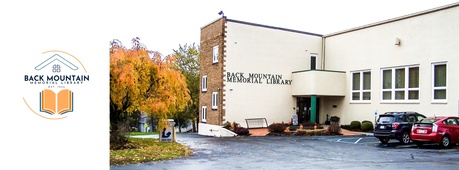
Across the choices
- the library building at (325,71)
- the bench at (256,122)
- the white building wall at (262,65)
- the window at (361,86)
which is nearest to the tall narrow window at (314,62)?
the library building at (325,71)

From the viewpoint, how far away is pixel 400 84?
25.9m

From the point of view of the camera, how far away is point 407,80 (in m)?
25.4

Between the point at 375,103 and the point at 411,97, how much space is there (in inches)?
104

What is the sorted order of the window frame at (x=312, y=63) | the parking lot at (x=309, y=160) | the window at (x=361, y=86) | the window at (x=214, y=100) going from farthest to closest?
the window frame at (x=312, y=63) → the window at (x=214, y=100) → the window at (x=361, y=86) → the parking lot at (x=309, y=160)

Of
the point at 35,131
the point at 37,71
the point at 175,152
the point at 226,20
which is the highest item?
the point at 226,20

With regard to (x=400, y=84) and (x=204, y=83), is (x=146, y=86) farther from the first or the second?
(x=400, y=84)

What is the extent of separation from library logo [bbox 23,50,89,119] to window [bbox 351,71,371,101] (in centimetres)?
2516

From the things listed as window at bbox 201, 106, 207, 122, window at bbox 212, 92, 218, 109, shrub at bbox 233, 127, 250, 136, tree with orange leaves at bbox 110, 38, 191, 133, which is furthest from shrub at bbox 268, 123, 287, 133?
tree with orange leaves at bbox 110, 38, 191, 133

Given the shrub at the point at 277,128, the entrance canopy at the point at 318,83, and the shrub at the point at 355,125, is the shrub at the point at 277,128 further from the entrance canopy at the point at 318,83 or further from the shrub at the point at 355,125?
the shrub at the point at 355,125

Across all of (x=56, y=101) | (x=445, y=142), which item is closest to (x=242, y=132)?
(x=445, y=142)

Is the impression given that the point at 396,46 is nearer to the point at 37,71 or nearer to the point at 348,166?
the point at 348,166

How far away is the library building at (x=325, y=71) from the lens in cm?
2397

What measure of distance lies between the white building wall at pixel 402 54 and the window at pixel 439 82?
0.86 feet

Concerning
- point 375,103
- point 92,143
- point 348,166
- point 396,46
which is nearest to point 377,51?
point 396,46
